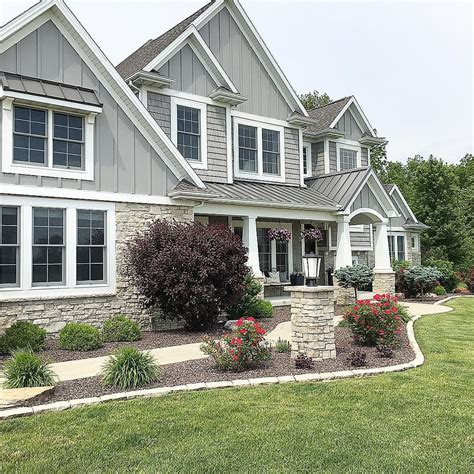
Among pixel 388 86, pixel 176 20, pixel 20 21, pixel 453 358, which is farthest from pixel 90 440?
pixel 388 86

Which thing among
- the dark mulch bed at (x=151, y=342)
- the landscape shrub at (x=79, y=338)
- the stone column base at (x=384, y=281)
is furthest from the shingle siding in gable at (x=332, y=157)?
the landscape shrub at (x=79, y=338)

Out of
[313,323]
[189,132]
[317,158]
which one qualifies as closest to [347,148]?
[317,158]

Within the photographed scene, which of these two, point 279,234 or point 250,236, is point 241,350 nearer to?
point 250,236

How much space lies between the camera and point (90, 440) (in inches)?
212

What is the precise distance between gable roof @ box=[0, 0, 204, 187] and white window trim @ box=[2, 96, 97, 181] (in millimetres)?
913

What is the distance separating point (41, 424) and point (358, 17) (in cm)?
1239

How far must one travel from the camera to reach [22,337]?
33.9 feet

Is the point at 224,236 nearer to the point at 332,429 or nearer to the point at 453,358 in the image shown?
the point at 453,358

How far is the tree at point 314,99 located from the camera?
42.4 m

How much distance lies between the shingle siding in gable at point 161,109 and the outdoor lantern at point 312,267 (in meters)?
Result: 8.16

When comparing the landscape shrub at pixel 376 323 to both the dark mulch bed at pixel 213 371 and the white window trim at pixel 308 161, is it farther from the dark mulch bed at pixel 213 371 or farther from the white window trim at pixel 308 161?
the white window trim at pixel 308 161

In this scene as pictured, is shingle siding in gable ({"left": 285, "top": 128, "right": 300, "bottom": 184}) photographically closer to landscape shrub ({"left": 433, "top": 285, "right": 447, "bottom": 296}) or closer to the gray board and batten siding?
the gray board and batten siding

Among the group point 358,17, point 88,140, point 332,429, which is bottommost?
point 332,429

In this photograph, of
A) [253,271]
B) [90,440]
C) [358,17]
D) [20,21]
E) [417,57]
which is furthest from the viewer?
[417,57]
